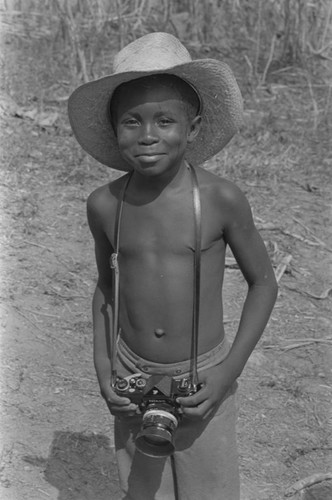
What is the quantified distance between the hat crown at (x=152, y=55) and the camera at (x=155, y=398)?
28.4 inches

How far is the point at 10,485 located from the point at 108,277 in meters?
1.02

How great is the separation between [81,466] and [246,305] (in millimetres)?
1205

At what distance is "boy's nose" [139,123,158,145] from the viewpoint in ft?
6.98

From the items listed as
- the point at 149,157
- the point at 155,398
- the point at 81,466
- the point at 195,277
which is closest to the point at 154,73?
the point at 149,157

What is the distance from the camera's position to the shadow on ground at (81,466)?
3.18 meters

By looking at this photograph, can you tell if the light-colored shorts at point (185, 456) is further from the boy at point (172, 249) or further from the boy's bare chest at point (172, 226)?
the boy's bare chest at point (172, 226)

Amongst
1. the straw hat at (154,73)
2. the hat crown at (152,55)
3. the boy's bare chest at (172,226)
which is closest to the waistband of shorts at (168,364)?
the boy's bare chest at (172,226)

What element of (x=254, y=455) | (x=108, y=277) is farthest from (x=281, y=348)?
(x=108, y=277)

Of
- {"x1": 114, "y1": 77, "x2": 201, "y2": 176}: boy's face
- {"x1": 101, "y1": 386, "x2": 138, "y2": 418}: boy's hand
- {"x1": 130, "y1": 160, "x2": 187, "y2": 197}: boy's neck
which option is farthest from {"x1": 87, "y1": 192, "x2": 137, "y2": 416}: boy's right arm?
{"x1": 114, "y1": 77, "x2": 201, "y2": 176}: boy's face

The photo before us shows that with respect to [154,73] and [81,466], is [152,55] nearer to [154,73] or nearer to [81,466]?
[154,73]

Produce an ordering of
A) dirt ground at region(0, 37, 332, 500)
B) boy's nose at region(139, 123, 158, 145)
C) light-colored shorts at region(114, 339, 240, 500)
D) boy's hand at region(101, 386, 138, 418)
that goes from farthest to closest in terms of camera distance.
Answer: dirt ground at region(0, 37, 332, 500) → light-colored shorts at region(114, 339, 240, 500) → boy's hand at region(101, 386, 138, 418) → boy's nose at region(139, 123, 158, 145)

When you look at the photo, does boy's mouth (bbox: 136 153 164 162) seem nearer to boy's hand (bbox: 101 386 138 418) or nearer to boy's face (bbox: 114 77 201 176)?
boy's face (bbox: 114 77 201 176)

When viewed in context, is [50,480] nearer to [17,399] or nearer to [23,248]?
[17,399]

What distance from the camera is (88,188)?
509cm
